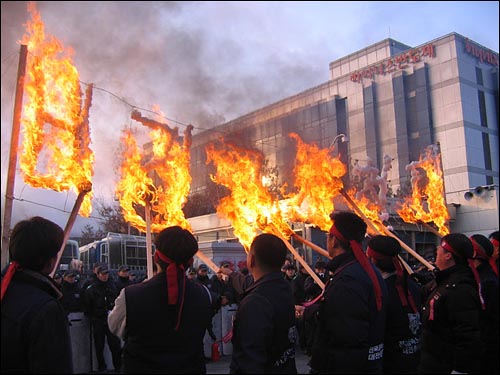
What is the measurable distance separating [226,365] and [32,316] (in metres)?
7.38

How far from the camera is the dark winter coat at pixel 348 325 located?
339cm

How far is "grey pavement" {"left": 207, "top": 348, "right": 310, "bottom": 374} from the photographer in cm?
873

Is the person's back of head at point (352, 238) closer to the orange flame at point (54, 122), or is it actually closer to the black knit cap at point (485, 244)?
the black knit cap at point (485, 244)

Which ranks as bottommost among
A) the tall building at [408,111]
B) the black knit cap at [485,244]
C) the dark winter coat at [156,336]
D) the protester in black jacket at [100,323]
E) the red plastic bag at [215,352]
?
the red plastic bag at [215,352]

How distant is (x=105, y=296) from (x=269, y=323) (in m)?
6.56

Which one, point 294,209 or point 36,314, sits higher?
point 294,209

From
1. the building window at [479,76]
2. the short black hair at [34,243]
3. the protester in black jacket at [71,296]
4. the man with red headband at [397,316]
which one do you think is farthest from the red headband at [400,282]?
the building window at [479,76]

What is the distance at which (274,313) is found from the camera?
3.33 m

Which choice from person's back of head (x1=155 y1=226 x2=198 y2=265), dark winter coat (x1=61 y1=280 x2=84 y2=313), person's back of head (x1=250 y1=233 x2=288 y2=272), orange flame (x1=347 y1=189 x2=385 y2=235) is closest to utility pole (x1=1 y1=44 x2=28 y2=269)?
dark winter coat (x1=61 y1=280 x2=84 y2=313)

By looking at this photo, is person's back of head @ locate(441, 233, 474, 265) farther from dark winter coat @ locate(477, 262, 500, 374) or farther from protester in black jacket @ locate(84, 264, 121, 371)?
protester in black jacket @ locate(84, 264, 121, 371)

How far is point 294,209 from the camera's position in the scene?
465 inches

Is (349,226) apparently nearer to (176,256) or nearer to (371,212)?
(176,256)

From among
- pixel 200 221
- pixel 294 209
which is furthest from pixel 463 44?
pixel 294 209

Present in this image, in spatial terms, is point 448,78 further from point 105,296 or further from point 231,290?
point 105,296
